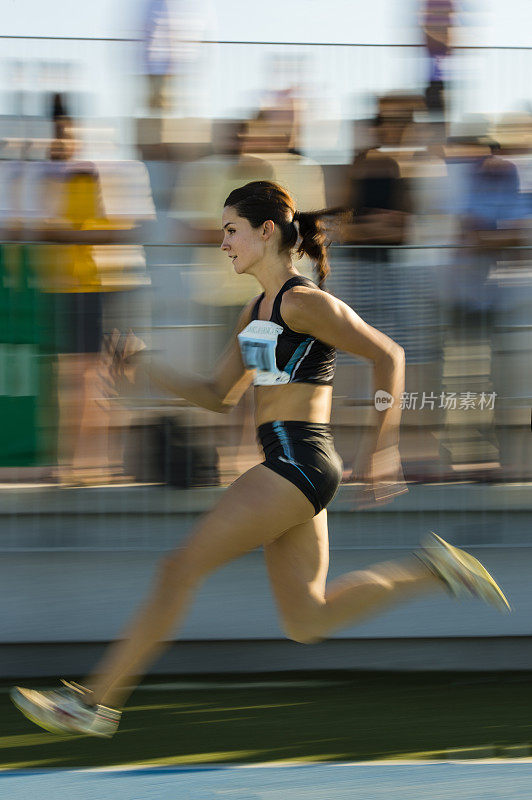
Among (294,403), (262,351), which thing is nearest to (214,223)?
(262,351)

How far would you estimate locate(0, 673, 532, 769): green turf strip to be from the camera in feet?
12.5

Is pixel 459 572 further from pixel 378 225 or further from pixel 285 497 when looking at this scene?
pixel 378 225

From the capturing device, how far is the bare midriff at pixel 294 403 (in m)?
3.35

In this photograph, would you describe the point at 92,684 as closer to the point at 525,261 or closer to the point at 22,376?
the point at 22,376

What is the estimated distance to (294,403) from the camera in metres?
3.36

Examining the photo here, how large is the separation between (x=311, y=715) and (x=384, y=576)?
1.05m

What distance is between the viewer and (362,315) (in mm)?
4777

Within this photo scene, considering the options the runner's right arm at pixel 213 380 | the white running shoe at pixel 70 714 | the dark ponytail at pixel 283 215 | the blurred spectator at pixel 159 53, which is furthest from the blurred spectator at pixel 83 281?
the white running shoe at pixel 70 714

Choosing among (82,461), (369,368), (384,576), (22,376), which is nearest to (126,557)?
(82,461)

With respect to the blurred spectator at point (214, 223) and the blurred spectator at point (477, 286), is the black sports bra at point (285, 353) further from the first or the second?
the blurred spectator at point (477, 286)

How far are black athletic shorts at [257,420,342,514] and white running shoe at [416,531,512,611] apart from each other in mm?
383

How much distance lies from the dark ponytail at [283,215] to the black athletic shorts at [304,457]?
580 millimetres

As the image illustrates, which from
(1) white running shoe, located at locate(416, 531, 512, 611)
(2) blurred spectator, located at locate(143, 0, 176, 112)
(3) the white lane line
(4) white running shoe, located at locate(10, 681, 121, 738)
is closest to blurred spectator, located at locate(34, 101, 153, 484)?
(2) blurred spectator, located at locate(143, 0, 176, 112)

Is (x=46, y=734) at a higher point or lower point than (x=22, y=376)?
lower
